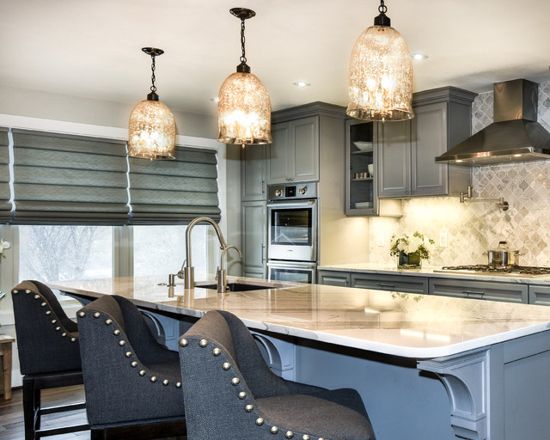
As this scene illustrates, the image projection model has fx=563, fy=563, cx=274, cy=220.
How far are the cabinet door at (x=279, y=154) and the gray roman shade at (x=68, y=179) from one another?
143cm

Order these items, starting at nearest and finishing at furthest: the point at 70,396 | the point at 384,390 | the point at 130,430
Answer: the point at 130,430 → the point at 384,390 → the point at 70,396

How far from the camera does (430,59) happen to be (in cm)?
380

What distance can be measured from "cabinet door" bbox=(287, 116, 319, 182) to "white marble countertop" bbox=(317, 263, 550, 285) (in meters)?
0.87

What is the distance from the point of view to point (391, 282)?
4582mm

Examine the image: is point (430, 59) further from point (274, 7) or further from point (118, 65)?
point (118, 65)

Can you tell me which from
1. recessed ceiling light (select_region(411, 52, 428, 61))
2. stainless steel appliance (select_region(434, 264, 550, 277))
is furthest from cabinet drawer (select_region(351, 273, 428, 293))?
recessed ceiling light (select_region(411, 52, 428, 61))

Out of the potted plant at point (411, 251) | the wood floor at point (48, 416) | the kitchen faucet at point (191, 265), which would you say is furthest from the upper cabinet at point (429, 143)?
the wood floor at point (48, 416)

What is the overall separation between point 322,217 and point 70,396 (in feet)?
8.34

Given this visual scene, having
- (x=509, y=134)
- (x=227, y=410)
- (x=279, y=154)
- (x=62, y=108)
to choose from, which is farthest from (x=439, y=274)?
(x=62, y=108)

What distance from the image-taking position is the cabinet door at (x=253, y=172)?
5695 millimetres

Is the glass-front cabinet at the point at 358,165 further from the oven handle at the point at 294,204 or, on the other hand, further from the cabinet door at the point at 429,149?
the cabinet door at the point at 429,149

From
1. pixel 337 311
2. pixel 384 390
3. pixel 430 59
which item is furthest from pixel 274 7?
pixel 384 390

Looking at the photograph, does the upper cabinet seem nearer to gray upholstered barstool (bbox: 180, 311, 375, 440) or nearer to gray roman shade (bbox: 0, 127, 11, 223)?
gray roman shade (bbox: 0, 127, 11, 223)

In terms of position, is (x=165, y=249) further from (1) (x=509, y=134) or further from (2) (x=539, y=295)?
(2) (x=539, y=295)
